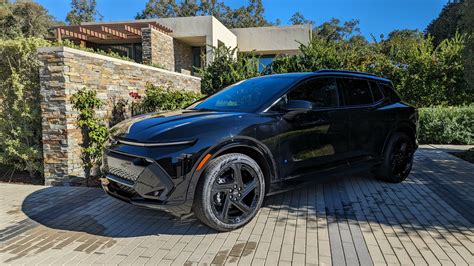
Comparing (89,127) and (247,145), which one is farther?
(89,127)

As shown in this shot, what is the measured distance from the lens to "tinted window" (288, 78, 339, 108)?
4.31m

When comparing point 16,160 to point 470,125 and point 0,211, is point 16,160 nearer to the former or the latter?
point 0,211

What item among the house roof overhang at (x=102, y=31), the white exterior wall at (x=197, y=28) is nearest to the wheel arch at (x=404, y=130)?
the house roof overhang at (x=102, y=31)

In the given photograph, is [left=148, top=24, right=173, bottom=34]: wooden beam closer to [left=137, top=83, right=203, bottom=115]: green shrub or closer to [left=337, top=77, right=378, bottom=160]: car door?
[left=137, top=83, right=203, bottom=115]: green shrub

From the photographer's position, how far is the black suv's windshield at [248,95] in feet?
13.4

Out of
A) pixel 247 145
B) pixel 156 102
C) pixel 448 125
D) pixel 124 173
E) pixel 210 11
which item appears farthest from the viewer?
pixel 210 11

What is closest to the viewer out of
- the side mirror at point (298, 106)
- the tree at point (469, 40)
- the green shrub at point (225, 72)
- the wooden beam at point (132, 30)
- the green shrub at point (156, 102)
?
the side mirror at point (298, 106)

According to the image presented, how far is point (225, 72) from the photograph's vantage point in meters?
13.8

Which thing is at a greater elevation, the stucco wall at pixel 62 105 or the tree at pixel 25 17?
the tree at pixel 25 17

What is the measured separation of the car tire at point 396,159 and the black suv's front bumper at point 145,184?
3.47 metres

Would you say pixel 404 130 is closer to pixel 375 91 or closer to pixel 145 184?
pixel 375 91

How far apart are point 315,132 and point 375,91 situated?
5.77 feet

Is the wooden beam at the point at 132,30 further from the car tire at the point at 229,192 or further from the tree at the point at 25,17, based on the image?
the tree at the point at 25,17

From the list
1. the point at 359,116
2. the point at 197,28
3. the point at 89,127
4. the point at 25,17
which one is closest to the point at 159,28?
the point at 197,28
